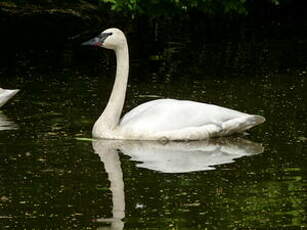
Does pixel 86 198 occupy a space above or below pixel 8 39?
above

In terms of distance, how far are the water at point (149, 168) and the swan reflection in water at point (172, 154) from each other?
0.01 m

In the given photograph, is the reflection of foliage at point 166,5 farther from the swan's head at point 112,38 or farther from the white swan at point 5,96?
the swan's head at point 112,38

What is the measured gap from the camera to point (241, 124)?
12781 millimetres

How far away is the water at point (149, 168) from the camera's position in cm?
923

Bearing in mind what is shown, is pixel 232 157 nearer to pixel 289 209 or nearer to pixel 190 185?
pixel 190 185

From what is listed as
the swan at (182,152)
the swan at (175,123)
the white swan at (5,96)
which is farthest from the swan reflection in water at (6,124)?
the swan at (182,152)

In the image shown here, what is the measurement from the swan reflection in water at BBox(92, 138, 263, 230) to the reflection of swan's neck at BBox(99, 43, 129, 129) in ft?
1.14

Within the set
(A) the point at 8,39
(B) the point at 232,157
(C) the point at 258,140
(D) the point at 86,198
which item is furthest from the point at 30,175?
(A) the point at 8,39

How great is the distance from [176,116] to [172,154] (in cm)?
85

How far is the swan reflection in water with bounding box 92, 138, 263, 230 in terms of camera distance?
11.2 m

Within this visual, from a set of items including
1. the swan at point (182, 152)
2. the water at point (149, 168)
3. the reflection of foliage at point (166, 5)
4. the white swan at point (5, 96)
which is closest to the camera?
the water at point (149, 168)

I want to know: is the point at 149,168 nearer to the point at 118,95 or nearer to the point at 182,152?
the point at 182,152

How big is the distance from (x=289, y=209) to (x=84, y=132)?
14.1 feet

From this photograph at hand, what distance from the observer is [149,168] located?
11.2m
